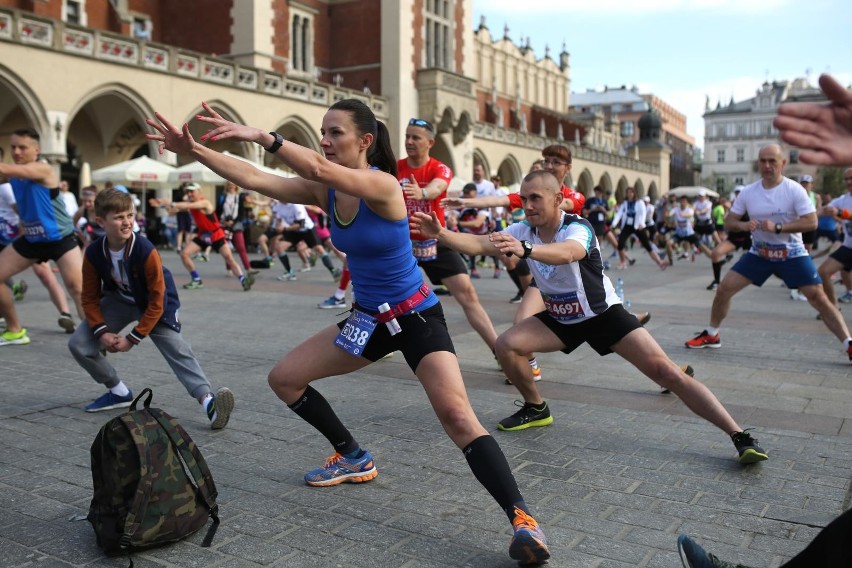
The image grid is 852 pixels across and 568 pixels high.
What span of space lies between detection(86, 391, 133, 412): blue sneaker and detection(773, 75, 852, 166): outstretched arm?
4.71 meters

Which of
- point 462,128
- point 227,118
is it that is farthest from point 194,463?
point 462,128

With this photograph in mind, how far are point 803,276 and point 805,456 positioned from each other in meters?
3.34

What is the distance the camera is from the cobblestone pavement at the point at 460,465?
330cm

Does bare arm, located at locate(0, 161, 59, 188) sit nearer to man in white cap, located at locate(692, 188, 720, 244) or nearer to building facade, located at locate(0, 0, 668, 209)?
building facade, located at locate(0, 0, 668, 209)

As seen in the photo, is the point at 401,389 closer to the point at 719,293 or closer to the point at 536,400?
the point at 536,400

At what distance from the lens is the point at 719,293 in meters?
7.89

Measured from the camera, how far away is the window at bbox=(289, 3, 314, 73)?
36.2 m

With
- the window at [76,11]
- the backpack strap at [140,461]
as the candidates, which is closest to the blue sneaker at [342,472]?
the backpack strap at [140,461]

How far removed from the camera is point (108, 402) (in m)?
5.54

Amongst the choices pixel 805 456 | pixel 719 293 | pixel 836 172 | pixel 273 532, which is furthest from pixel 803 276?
pixel 836 172

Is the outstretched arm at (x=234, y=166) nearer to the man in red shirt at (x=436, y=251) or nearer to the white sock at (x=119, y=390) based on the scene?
the white sock at (x=119, y=390)

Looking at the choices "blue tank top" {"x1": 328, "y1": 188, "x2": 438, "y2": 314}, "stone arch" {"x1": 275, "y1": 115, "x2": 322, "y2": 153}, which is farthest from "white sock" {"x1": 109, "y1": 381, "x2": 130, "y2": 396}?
"stone arch" {"x1": 275, "y1": 115, "x2": 322, "y2": 153}

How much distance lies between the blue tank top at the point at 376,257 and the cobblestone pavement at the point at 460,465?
0.96 m

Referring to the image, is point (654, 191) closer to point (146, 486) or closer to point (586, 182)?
point (586, 182)
